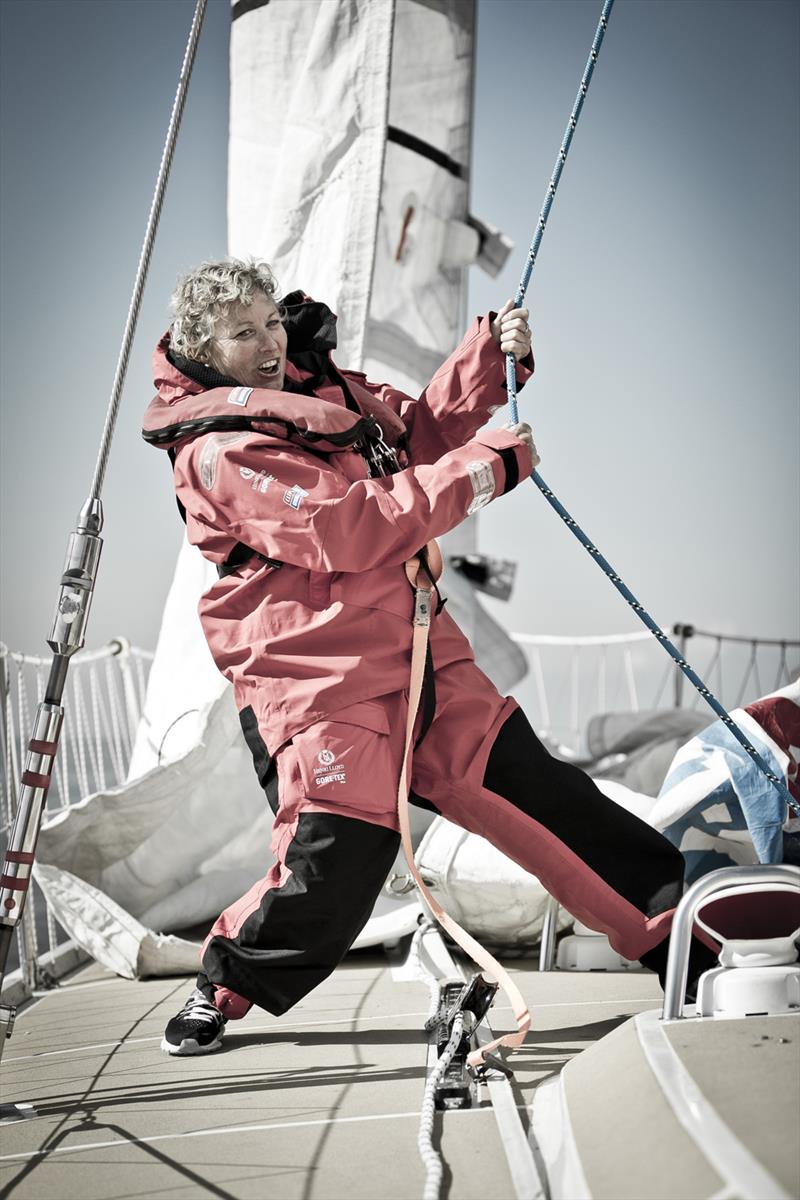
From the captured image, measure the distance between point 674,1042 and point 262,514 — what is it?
82 cm

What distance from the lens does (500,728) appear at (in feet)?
5.04

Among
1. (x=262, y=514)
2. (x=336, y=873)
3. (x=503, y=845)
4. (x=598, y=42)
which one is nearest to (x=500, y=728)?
(x=503, y=845)

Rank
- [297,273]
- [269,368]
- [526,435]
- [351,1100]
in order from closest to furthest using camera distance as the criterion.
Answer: [351,1100] < [526,435] < [269,368] < [297,273]

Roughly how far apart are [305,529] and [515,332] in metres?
0.50

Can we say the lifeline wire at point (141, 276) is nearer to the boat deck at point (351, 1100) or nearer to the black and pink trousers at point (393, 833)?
the black and pink trousers at point (393, 833)

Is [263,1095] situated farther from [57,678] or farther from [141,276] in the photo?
[141,276]

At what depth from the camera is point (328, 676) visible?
4.66 ft

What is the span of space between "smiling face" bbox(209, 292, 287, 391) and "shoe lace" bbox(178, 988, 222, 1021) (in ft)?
2.94

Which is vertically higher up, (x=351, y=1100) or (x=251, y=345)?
(x=251, y=345)

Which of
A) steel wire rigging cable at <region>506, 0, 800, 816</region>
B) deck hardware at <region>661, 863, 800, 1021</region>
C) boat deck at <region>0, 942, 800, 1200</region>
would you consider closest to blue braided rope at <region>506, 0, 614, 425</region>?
steel wire rigging cable at <region>506, 0, 800, 816</region>

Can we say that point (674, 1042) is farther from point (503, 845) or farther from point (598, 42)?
point (598, 42)

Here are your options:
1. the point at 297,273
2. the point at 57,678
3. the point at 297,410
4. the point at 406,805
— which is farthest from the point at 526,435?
the point at 297,273

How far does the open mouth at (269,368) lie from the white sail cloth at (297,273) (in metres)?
0.91

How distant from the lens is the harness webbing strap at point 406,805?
128cm
